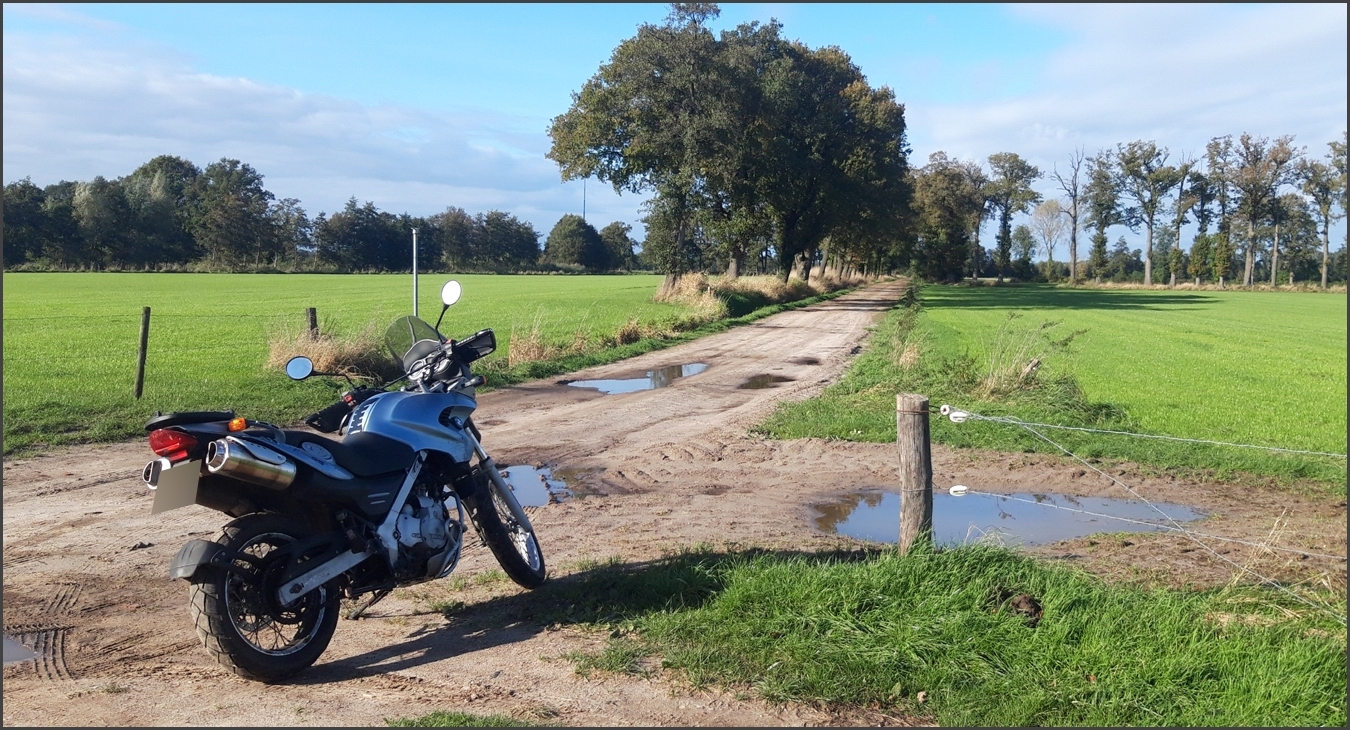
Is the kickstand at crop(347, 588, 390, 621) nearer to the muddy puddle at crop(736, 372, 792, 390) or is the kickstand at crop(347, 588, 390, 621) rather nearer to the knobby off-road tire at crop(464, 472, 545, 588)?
the knobby off-road tire at crop(464, 472, 545, 588)

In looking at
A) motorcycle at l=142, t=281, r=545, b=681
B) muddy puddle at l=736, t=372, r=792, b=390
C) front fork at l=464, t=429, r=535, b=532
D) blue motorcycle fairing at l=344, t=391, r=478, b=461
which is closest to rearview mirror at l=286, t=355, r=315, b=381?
motorcycle at l=142, t=281, r=545, b=681

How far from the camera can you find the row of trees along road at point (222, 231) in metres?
73.2

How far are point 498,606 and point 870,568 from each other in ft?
6.90

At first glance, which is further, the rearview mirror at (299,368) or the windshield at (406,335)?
the windshield at (406,335)

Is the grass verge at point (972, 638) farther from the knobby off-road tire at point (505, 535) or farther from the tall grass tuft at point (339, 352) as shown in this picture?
the tall grass tuft at point (339, 352)

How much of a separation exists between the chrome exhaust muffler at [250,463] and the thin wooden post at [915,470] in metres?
3.28

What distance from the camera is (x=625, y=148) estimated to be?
121 feet

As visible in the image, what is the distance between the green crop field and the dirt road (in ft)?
6.32

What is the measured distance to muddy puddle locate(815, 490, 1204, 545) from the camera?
7211mm

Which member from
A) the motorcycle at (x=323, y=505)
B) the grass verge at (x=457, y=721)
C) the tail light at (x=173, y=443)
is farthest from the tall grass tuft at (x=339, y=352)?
the grass verge at (x=457, y=721)

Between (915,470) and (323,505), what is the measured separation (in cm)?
320

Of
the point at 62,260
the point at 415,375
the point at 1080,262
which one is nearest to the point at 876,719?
the point at 415,375

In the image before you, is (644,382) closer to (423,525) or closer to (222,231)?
(423,525)

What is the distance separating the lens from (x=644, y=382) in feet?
53.9
